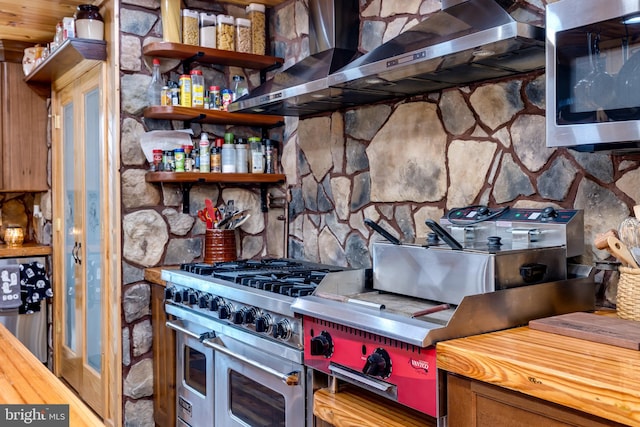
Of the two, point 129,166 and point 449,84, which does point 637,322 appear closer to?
point 449,84

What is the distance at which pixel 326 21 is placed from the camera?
282 cm

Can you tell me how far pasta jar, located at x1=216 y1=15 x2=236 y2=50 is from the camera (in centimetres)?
325

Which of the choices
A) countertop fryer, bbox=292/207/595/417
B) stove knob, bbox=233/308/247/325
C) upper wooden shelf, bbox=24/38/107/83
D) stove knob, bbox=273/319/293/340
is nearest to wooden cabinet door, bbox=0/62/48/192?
upper wooden shelf, bbox=24/38/107/83

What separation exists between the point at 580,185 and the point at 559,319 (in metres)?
0.55

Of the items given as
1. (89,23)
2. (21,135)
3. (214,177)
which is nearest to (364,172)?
(214,177)

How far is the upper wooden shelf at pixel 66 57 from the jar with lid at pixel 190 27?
1.41ft

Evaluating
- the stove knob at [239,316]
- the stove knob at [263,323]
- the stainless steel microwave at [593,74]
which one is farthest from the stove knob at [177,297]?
the stainless steel microwave at [593,74]

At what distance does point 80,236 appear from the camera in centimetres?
374

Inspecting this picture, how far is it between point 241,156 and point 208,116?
0.94 ft

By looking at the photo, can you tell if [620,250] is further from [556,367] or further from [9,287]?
[9,287]

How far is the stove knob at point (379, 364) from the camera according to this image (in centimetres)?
167

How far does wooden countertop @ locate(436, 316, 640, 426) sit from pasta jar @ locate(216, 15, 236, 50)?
228 cm

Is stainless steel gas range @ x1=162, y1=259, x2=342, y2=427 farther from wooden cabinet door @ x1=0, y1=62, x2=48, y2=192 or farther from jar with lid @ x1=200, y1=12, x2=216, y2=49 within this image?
wooden cabinet door @ x1=0, y1=62, x2=48, y2=192

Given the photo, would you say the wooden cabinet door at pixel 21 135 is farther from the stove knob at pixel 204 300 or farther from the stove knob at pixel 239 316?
the stove knob at pixel 239 316
